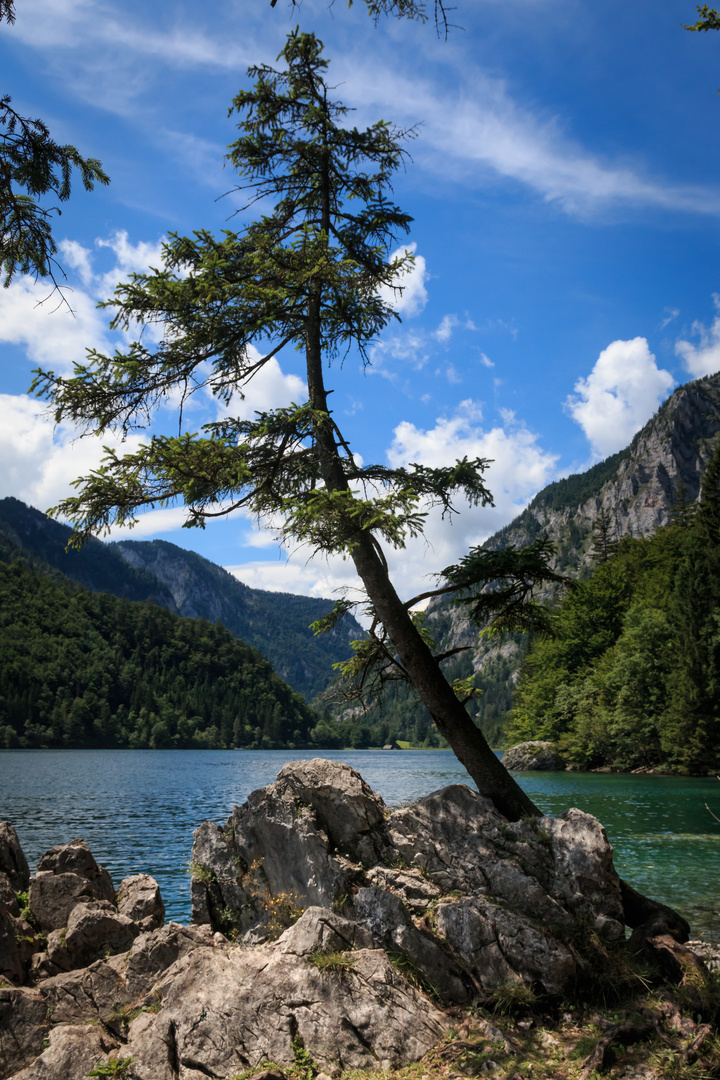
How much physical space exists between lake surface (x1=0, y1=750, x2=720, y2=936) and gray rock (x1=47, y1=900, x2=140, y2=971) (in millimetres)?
5388

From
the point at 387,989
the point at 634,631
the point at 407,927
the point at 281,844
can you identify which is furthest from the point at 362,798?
the point at 634,631

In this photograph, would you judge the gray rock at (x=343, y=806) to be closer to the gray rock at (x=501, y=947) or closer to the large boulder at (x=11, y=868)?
the gray rock at (x=501, y=947)

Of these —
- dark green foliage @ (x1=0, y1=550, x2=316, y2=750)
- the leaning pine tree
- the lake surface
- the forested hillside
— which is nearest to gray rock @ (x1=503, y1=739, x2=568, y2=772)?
the forested hillside

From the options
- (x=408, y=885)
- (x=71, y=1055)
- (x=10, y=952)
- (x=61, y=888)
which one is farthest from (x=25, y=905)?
(x=408, y=885)

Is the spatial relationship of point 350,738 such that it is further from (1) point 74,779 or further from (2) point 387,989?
(2) point 387,989

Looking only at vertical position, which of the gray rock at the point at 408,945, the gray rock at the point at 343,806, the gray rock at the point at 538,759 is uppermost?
the gray rock at the point at 343,806

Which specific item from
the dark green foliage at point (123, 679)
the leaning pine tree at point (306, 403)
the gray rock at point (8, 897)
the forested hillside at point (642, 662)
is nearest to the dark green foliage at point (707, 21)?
the leaning pine tree at point (306, 403)

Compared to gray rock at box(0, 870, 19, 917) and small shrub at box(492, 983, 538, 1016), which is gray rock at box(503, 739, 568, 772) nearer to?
gray rock at box(0, 870, 19, 917)

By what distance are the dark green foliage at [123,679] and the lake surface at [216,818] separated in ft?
216

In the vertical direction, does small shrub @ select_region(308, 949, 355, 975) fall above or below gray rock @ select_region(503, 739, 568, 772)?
above

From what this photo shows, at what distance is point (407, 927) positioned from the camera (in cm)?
755

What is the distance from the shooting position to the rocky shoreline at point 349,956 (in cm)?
612

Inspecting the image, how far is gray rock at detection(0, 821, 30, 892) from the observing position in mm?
10617

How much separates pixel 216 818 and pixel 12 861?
866 inches
